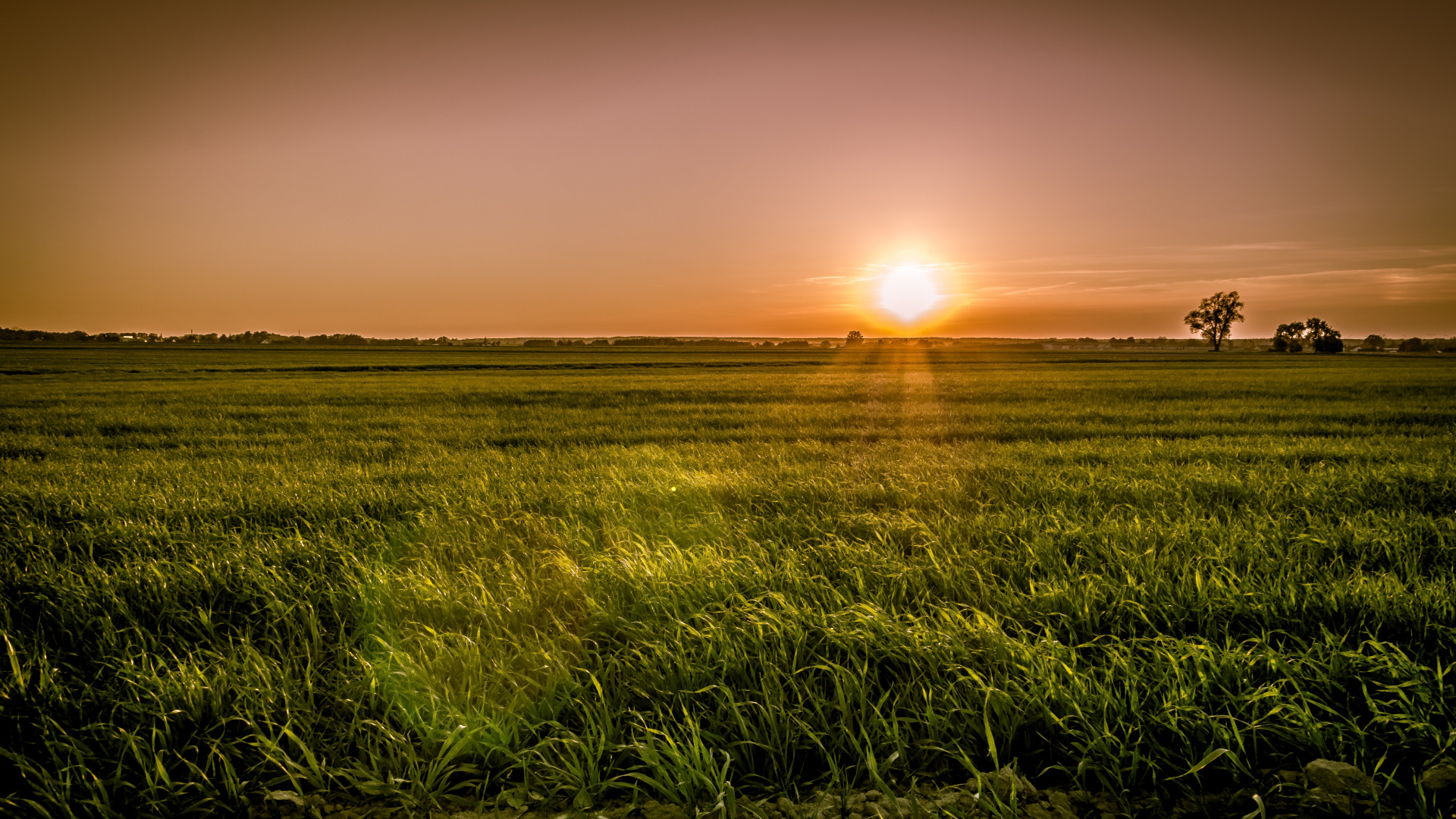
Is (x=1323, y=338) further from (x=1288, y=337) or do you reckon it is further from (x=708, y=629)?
(x=708, y=629)

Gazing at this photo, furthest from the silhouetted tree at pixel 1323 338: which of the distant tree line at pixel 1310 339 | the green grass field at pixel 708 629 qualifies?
the green grass field at pixel 708 629

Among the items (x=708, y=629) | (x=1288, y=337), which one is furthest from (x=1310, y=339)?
(x=708, y=629)

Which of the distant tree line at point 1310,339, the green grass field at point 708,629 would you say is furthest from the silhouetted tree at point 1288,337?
the green grass field at point 708,629

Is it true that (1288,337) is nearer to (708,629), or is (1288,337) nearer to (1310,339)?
(1310,339)

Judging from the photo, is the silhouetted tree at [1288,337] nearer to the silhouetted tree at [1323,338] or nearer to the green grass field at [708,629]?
the silhouetted tree at [1323,338]

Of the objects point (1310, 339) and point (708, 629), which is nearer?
point (708, 629)

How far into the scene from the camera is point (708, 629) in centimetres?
328

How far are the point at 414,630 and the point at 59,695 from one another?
1458 millimetres

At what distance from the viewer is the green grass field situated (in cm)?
237

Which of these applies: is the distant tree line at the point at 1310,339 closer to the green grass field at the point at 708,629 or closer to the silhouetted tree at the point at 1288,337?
the silhouetted tree at the point at 1288,337

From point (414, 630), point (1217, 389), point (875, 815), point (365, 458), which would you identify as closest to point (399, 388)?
point (365, 458)

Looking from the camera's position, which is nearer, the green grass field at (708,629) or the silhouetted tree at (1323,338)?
the green grass field at (708,629)

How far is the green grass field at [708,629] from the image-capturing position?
2367 mm

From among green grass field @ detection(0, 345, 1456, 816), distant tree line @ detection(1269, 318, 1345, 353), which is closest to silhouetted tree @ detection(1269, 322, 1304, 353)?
distant tree line @ detection(1269, 318, 1345, 353)
